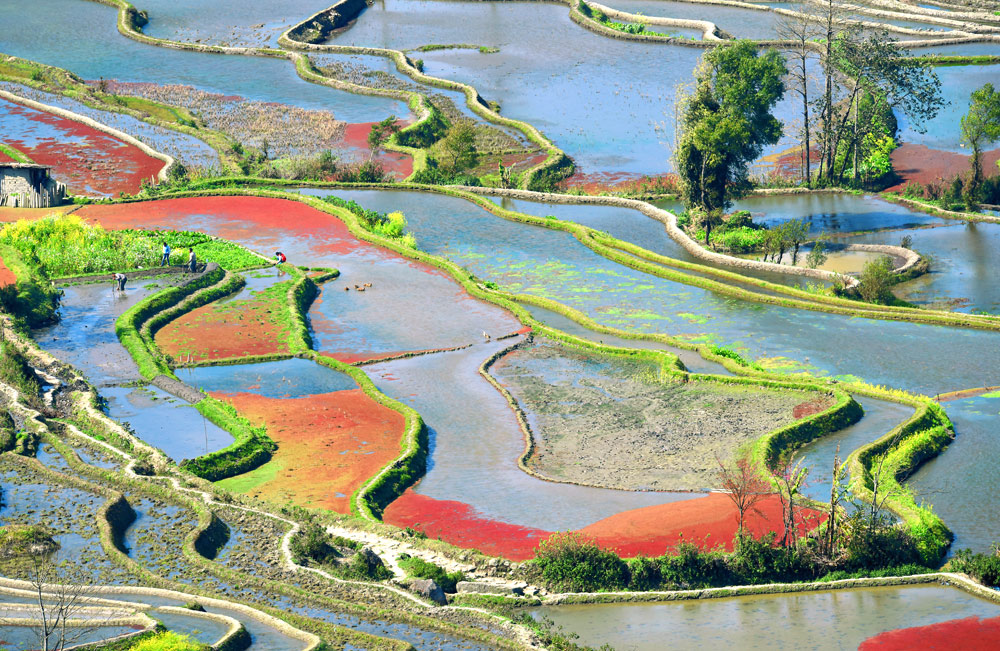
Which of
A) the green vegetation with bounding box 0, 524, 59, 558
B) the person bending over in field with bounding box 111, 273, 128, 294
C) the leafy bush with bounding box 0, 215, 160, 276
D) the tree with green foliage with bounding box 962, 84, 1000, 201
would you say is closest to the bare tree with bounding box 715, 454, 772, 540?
the green vegetation with bounding box 0, 524, 59, 558

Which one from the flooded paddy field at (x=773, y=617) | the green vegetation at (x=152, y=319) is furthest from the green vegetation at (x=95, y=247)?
the flooded paddy field at (x=773, y=617)

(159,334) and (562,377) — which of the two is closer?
(562,377)

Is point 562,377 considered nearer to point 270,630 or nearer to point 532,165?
point 270,630

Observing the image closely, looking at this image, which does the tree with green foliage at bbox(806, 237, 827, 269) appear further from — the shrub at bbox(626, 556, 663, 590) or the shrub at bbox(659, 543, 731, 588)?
the shrub at bbox(626, 556, 663, 590)

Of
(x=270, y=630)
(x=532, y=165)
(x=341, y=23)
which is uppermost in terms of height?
(x=341, y=23)

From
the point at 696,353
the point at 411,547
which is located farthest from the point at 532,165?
the point at 411,547

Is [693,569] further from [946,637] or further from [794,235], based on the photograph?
[794,235]

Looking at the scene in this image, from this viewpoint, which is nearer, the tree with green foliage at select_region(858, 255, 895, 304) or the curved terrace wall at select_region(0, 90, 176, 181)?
the tree with green foliage at select_region(858, 255, 895, 304)
